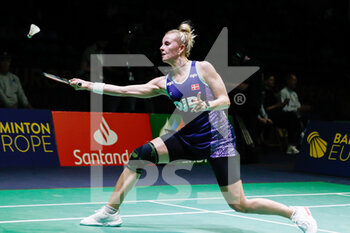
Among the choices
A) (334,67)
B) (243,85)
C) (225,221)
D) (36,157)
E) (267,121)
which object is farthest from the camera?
(334,67)

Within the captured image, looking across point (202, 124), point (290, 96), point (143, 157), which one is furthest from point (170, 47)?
point (290, 96)

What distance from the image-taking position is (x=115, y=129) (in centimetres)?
1196

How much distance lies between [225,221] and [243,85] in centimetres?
614

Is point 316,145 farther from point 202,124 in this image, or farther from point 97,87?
point 97,87

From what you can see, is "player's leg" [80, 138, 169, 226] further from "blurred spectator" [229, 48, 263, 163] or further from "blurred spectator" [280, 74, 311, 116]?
"blurred spectator" [280, 74, 311, 116]

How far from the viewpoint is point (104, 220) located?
6039mm

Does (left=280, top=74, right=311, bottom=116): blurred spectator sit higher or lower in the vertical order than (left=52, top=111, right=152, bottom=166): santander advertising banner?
higher

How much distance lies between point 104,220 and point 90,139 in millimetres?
5671

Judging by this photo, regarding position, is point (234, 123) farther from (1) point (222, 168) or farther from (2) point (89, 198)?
(1) point (222, 168)

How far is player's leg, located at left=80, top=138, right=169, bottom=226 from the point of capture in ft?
19.1

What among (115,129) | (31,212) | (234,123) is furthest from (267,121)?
(31,212)

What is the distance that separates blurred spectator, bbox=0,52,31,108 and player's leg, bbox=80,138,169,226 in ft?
22.5

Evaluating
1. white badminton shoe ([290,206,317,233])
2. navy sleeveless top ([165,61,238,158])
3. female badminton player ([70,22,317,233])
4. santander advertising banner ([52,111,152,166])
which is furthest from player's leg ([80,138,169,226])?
santander advertising banner ([52,111,152,166])

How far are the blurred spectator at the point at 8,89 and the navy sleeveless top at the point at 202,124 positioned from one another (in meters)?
7.24
